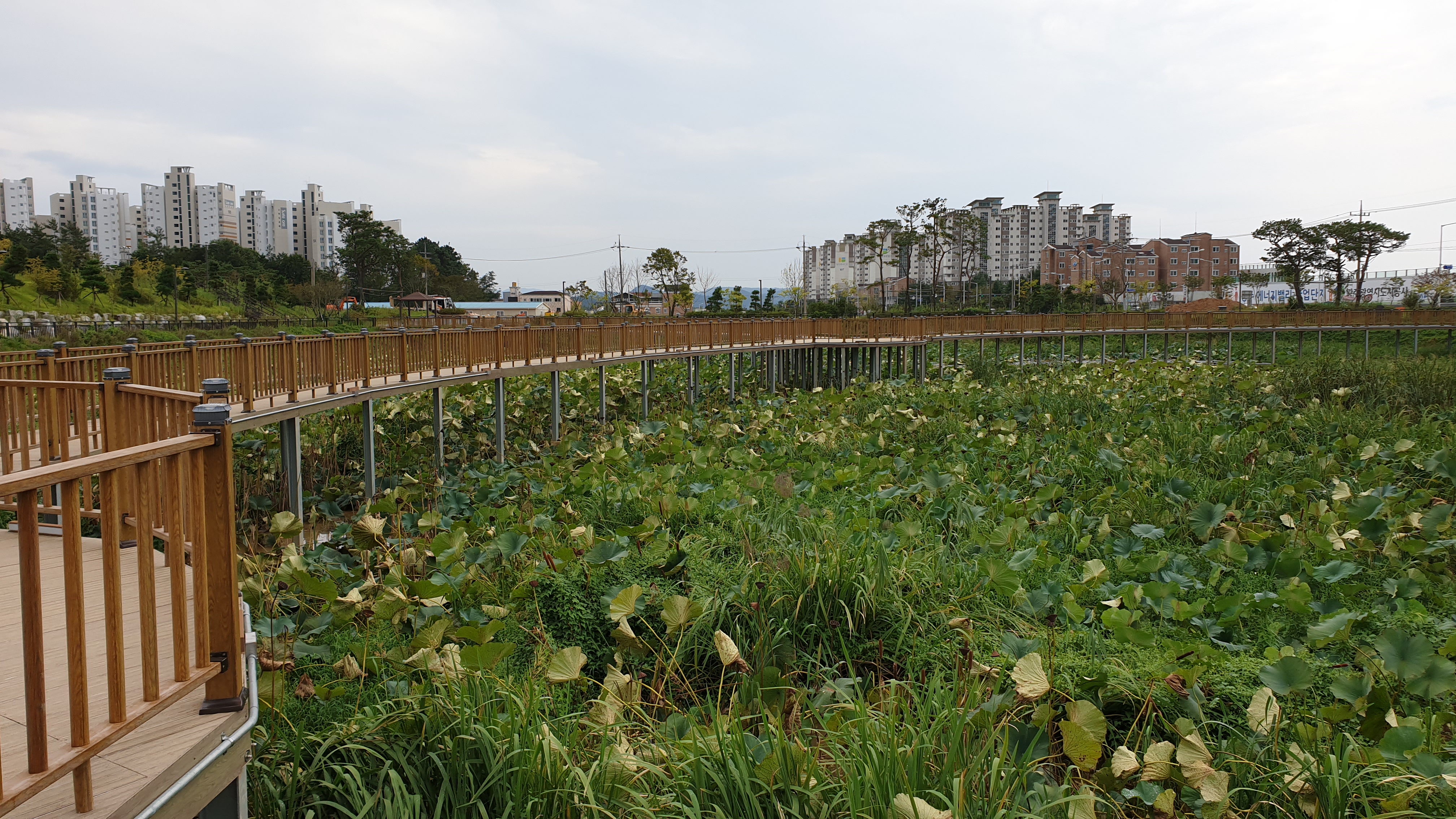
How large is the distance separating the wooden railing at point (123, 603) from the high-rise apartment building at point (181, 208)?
5641 inches

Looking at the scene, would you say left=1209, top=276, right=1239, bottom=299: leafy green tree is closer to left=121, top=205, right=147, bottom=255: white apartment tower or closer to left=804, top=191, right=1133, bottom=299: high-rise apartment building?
left=804, top=191, right=1133, bottom=299: high-rise apartment building

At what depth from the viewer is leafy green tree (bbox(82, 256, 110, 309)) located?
1727 inches

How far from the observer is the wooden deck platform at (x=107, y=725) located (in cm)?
241

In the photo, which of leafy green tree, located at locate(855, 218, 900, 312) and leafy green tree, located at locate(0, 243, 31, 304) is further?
leafy green tree, located at locate(855, 218, 900, 312)

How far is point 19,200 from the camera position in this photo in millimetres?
124062

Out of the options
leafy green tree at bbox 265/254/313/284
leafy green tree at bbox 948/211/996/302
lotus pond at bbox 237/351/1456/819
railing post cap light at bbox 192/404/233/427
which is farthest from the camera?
leafy green tree at bbox 265/254/313/284

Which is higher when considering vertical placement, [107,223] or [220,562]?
[107,223]

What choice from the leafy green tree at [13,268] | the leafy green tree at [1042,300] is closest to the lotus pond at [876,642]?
the leafy green tree at [13,268]

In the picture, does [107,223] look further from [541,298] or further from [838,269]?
[838,269]

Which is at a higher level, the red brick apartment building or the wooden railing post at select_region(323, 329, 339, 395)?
the red brick apartment building

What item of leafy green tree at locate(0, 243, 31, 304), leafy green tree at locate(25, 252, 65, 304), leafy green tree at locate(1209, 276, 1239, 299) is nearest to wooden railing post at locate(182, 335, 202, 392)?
leafy green tree at locate(0, 243, 31, 304)

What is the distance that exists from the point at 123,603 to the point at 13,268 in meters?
53.1

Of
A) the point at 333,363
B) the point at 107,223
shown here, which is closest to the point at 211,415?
the point at 333,363

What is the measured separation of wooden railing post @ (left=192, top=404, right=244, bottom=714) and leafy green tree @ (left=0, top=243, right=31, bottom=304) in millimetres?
48159
